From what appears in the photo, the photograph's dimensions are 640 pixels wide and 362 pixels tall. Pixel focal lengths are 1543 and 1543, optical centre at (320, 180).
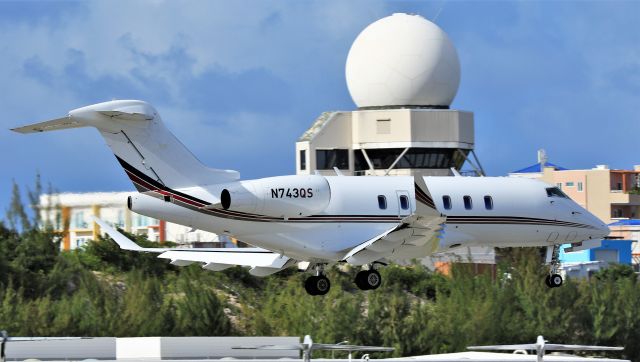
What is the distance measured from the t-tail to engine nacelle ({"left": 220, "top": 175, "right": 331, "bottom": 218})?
1.19m

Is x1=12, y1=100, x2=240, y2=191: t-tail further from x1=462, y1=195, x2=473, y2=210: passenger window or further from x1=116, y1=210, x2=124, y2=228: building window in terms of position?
x1=116, y1=210, x2=124, y2=228: building window

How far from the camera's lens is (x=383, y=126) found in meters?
84.4

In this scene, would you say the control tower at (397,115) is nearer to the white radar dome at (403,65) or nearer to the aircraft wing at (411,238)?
the white radar dome at (403,65)

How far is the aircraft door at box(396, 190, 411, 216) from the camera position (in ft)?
157

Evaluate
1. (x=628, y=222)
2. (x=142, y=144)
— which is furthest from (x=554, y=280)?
(x=628, y=222)

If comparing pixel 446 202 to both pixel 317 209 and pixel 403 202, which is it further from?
pixel 317 209

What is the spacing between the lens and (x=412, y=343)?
63.3 metres

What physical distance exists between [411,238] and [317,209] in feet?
9.70

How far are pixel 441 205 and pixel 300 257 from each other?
4902mm

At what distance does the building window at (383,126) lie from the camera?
276 ft

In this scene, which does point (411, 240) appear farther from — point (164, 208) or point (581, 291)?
point (581, 291)

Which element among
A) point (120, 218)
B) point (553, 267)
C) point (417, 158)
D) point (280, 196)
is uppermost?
point (417, 158)

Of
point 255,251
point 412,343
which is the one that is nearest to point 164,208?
point 255,251

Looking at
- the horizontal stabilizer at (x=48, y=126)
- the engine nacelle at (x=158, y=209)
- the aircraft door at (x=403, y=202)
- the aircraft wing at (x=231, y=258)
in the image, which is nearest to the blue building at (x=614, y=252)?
the aircraft wing at (x=231, y=258)
